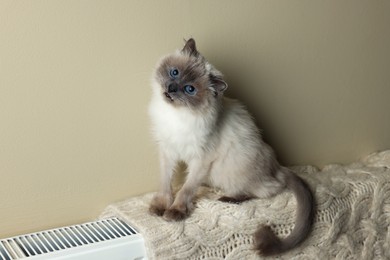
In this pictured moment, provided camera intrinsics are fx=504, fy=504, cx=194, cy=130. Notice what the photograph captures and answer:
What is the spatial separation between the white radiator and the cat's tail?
0.33m

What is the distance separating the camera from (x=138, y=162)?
1.54 metres

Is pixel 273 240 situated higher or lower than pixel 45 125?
lower

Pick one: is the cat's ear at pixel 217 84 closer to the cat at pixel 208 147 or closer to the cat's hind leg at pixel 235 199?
the cat at pixel 208 147

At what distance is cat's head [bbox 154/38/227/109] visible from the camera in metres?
1.34

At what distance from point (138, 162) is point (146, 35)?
0.38 meters

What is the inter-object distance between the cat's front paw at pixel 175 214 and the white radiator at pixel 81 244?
9 centimetres

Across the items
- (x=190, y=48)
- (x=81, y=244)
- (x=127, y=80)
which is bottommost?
(x=81, y=244)

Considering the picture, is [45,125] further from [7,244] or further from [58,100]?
[7,244]

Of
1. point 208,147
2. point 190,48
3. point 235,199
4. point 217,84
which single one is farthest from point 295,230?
point 190,48

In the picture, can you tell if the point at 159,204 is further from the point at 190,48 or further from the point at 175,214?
the point at 190,48

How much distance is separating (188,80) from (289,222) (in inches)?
20.0

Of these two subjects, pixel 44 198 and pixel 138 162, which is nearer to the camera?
pixel 44 198

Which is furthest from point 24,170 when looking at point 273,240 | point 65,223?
point 273,240

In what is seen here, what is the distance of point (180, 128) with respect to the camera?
139cm
